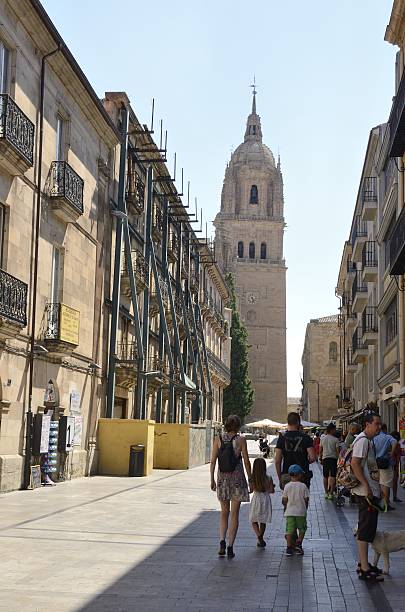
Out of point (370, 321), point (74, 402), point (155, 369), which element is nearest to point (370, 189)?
point (370, 321)

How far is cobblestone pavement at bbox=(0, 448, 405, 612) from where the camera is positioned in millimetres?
7270

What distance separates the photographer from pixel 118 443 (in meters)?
24.6

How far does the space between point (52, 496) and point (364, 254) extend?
25.5 meters

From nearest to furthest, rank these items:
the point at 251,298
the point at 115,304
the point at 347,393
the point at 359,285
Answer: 1. the point at 115,304
2. the point at 359,285
3. the point at 347,393
4. the point at 251,298

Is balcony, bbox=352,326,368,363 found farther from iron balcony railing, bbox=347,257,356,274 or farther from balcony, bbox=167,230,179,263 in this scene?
balcony, bbox=167,230,179,263

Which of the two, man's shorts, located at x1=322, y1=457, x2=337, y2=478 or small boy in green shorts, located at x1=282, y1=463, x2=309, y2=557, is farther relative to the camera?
man's shorts, located at x1=322, y1=457, x2=337, y2=478

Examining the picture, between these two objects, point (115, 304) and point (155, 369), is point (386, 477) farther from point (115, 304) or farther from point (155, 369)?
point (155, 369)

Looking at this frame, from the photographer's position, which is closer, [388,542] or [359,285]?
[388,542]

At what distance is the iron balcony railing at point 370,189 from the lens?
38.3 metres

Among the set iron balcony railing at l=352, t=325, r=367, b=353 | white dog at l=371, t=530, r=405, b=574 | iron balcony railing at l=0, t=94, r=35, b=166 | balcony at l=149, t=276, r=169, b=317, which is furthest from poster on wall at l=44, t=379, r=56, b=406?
iron balcony railing at l=352, t=325, r=367, b=353

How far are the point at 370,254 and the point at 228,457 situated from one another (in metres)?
29.8

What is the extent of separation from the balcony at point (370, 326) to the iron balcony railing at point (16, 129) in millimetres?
21935

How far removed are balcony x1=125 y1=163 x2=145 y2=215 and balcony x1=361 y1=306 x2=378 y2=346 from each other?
12.4 metres

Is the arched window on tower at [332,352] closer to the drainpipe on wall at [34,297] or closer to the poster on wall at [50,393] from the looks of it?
the poster on wall at [50,393]
